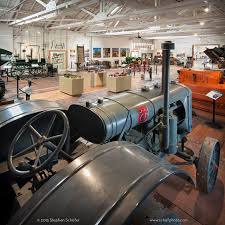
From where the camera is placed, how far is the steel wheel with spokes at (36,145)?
1453 mm

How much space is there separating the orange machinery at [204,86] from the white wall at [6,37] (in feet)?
39.9

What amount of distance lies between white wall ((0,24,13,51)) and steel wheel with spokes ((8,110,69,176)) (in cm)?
1364

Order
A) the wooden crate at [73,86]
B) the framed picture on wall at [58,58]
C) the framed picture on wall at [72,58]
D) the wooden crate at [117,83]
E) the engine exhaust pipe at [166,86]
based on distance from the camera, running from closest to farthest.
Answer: the engine exhaust pipe at [166,86] → the wooden crate at [73,86] → the wooden crate at [117,83] → the framed picture on wall at [58,58] → the framed picture on wall at [72,58]

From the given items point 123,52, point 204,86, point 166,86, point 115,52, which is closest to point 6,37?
point 115,52

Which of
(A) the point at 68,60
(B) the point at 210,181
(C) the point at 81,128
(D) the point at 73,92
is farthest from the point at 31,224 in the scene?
(A) the point at 68,60

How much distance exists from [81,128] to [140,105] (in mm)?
676

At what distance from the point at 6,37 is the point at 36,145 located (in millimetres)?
14670

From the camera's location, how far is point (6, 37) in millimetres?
13938

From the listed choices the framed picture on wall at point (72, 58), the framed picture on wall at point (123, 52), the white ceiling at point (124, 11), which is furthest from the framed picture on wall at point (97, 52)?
the white ceiling at point (124, 11)

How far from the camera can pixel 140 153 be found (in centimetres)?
127

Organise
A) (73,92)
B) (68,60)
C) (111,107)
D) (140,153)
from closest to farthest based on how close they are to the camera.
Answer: (140,153)
(111,107)
(73,92)
(68,60)

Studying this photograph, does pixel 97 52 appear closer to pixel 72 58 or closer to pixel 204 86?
pixel 72 58

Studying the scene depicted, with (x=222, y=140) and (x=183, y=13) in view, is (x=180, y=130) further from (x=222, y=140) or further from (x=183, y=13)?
(x=183, y=13)

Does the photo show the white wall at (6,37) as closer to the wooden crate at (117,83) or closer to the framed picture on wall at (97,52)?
the framed picture on wall at (97,52)
